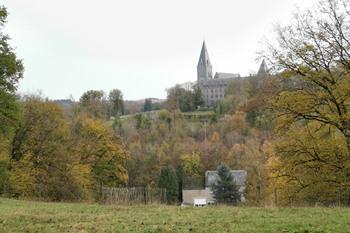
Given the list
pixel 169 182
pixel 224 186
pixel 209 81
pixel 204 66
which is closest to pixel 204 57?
pixel 204 66

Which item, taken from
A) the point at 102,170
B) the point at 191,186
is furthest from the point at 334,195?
the point at 191,186

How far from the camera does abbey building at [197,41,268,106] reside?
156375 millimetres

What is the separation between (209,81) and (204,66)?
76.7ft

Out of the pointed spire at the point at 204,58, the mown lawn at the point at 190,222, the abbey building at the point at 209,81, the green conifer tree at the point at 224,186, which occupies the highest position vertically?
the pointed spire at the point at 204,58

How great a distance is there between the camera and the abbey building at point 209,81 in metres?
156

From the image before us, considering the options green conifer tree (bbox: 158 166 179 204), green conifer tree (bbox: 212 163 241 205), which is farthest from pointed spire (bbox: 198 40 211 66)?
green conifer tree (bbox: 212 163 241 205)

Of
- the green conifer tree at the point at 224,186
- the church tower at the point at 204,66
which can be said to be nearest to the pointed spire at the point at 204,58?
the church tower at the point at 204,66

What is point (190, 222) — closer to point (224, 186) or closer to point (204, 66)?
point (224, 186)

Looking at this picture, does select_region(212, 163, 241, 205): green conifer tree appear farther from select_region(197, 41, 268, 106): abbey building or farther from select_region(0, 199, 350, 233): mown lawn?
select_region(197, 41, 268, 106): abbey building

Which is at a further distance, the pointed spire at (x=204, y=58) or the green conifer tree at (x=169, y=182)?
the pointed spire at (x=204, y=58)

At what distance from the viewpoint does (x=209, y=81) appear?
6826 inches

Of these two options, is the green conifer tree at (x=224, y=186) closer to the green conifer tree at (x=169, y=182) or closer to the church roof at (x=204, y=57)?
the green conifer tree at (x=169, y=182)

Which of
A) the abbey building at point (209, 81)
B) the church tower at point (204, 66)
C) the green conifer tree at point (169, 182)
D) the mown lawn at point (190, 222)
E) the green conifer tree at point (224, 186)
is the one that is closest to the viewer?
the mown lawn at point (190, 222)

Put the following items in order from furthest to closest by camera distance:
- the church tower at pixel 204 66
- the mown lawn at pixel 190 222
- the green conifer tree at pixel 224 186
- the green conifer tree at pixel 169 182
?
1. the church tower at pixel 204 66
2. the green conifer tree at pixel 169 182
3. the green conifer tree at pixel 224 186
4. the mown lawn at pixel 190 222
